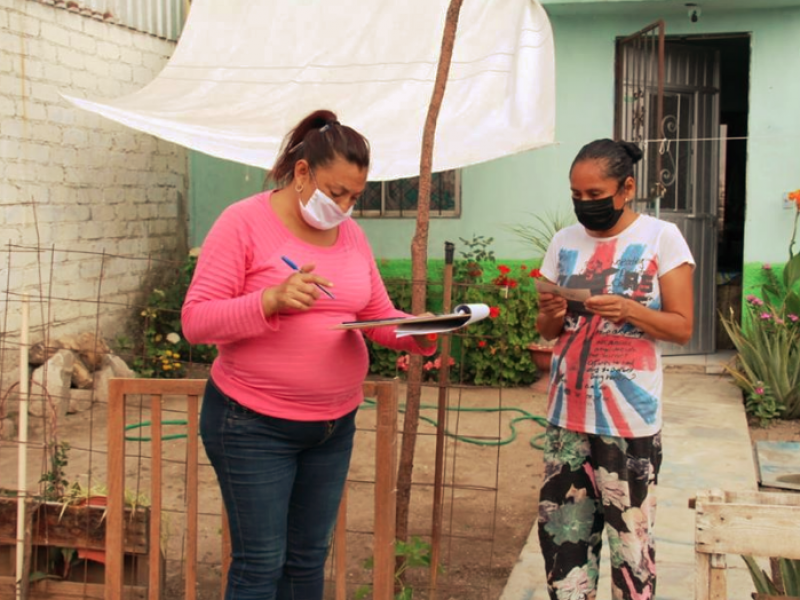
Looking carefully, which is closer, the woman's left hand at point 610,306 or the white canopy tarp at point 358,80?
the woman's left hand at point 610,306

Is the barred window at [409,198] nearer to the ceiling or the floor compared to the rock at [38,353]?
nearer to the ceiling

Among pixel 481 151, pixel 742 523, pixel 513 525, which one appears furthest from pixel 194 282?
pixel 481 151

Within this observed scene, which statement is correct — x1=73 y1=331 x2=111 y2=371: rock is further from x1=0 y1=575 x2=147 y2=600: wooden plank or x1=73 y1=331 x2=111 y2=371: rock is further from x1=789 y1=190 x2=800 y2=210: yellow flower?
x1=789 y1=190 x2=800 y2=210: yellow flower

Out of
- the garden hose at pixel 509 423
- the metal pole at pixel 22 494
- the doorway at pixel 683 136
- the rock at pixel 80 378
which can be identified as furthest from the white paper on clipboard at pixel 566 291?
the rock at pixel 80 378

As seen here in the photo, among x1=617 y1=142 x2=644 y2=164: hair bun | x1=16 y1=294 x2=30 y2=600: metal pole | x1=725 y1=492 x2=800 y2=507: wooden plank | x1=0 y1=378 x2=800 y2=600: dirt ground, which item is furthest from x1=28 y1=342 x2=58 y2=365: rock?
x1=725 y1=492 x2=800 y2=507: wooden plank

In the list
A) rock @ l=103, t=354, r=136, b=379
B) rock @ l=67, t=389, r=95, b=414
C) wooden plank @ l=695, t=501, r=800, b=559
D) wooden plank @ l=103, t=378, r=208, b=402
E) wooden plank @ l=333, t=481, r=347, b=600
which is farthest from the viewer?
rock @ l=103, t=354, r=136, b=379

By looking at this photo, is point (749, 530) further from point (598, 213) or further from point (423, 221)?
point (423, 221)

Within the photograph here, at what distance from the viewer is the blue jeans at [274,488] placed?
8.59ft

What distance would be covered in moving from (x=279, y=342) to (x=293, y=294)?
0.76ft

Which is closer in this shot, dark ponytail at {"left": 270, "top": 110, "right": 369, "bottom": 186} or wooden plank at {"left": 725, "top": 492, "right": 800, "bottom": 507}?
wooden plank at {"left": 725, "top": 492, "right": 800, "bottom": 507}

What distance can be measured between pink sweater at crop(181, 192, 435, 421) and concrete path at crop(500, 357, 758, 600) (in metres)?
1.80

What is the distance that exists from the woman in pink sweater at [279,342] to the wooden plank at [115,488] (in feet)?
2.10

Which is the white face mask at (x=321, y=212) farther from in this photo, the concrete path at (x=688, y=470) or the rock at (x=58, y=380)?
the rock at (x=58, y=380)

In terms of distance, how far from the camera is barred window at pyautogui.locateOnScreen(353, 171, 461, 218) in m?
9.07
